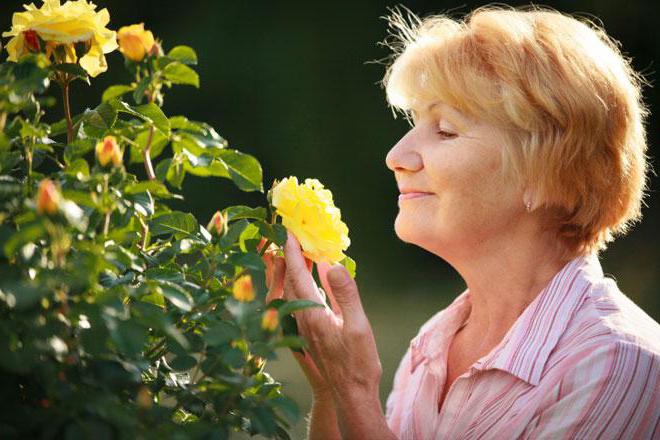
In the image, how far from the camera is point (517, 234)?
6.19ft

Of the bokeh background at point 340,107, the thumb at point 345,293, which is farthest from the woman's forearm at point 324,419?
the bokeh background at point 340,107

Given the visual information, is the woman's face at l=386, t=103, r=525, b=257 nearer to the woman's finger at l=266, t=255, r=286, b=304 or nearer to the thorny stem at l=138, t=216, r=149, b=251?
the woman's finger at l=266, t=255, r=286, b=304

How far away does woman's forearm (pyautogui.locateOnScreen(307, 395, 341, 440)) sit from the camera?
6.04 feet

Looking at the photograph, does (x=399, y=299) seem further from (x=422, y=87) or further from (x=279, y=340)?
(x=279, y=340)

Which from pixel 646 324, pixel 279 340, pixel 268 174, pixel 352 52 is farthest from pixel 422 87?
pixel 352 52

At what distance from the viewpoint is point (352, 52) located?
5.09 meters

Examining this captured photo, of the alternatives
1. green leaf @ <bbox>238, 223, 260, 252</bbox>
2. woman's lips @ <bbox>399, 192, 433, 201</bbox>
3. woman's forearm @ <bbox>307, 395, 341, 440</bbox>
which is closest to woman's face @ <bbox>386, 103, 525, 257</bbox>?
woman's lips @ <bbox>399, 192, 433, 201</bbox>

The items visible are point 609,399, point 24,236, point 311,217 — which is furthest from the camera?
point 609,399

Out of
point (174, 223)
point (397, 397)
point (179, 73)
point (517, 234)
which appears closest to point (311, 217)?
point (174, 223)

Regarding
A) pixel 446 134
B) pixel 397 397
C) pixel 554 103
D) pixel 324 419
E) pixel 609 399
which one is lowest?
pixel 397 397

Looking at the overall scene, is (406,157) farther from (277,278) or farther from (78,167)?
(78,167)

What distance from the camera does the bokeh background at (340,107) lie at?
15.9 ft

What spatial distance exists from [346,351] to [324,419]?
0.32 m

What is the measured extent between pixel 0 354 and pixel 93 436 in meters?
0.13
